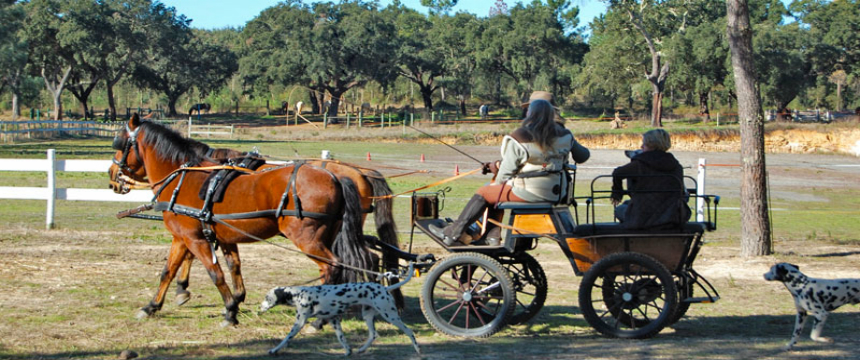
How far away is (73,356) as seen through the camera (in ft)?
20.9

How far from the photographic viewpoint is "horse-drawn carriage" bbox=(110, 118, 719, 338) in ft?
22.8

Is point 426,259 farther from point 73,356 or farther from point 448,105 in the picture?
point 448,105

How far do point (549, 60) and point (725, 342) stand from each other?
73308 mm

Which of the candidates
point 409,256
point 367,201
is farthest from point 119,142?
point 409,256

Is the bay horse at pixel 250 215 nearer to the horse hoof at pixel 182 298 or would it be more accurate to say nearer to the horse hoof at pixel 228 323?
the horse hoof at pixel 228 323

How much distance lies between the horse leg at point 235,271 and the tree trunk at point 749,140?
7.96 m

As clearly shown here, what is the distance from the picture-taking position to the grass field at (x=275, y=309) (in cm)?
661

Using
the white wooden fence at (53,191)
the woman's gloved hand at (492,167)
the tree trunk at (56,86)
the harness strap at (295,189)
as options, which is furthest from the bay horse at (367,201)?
the tree trunk at (56,86)

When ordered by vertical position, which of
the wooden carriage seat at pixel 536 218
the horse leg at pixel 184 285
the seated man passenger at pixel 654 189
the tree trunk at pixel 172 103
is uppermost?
the tree trunk at pixel 172 103

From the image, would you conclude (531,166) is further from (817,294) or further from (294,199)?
(817,294)

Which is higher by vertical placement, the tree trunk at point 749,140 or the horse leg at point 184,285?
the tree trunk at point 749,140

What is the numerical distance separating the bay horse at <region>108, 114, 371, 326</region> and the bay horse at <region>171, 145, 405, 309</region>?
0.23 meters

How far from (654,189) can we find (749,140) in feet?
19.4

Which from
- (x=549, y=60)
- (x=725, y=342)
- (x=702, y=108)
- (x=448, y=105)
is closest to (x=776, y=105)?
(x=702, y=108)
